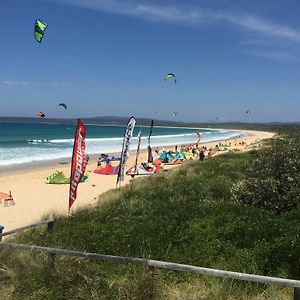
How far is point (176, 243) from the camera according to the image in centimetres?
768

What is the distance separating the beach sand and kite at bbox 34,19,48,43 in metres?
4.90

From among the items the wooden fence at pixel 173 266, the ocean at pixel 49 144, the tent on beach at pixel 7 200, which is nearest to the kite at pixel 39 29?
the wooden fence at pixel 173 266

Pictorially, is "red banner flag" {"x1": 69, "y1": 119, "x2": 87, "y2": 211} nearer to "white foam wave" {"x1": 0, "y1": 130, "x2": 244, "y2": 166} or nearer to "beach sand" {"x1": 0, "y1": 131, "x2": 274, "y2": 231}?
"beach sand" {"x1": 0, "y1": 131, "x2": 274, "y2": 231}

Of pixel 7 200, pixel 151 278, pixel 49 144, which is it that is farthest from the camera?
pixel 49 144

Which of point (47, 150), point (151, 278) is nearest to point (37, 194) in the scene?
point (151, 278)

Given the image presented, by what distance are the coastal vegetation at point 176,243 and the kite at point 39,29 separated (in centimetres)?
478

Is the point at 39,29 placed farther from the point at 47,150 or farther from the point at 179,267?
the point at 47,150

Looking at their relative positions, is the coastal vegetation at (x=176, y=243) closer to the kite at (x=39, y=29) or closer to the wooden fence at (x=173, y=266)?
the wooden fence at (x=173, y=266)

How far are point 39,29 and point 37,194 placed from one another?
1189 cm

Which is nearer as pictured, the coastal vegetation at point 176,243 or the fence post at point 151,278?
the fence post at point 151,278

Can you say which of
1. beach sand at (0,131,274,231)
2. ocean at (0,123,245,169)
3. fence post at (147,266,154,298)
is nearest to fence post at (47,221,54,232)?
beach sand at (0,131,274,231)

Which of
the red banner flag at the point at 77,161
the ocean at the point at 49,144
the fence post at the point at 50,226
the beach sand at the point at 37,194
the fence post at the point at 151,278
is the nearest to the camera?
the fence post at the point at 151,278

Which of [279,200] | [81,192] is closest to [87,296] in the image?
[279,200]

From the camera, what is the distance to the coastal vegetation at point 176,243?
5.72m
